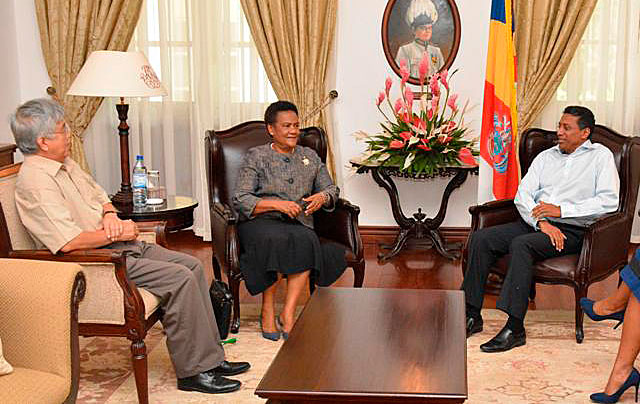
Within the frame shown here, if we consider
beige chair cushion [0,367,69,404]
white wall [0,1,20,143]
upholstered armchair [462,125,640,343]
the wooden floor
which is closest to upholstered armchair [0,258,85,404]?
beige chair cushion [0,367,69,404]

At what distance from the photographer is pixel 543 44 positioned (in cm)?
609

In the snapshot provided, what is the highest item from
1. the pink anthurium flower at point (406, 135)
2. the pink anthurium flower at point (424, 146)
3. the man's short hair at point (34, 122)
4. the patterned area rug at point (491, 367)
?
the man's short hair at point (34, 122)

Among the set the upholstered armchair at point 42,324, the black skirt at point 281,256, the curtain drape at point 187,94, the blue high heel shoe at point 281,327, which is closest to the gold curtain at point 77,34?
the curtain drape at point 187,94

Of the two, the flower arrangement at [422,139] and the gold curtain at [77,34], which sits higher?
the gold curtain at [77,34]

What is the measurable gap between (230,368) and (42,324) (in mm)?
1273

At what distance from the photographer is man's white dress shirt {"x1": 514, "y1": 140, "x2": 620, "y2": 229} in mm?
4484

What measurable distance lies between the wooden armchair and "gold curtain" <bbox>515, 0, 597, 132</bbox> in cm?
361

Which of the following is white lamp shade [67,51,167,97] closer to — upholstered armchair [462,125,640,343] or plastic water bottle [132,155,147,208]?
plastic water bottle [132,155,147,208]

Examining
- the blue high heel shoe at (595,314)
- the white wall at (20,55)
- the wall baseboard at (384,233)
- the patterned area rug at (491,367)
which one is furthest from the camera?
the wall baseboard at (384,233)

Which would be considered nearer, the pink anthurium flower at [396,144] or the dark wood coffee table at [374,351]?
the dark wood coffee table at [374,351]

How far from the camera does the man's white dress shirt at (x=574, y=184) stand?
4484mm

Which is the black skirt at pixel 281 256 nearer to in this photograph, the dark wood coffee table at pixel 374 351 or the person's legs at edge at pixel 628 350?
the dark wood coffee table at pixel 374 351

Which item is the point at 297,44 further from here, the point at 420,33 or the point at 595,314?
the point at 595,314

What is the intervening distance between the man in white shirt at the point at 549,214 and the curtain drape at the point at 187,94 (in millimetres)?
2477
